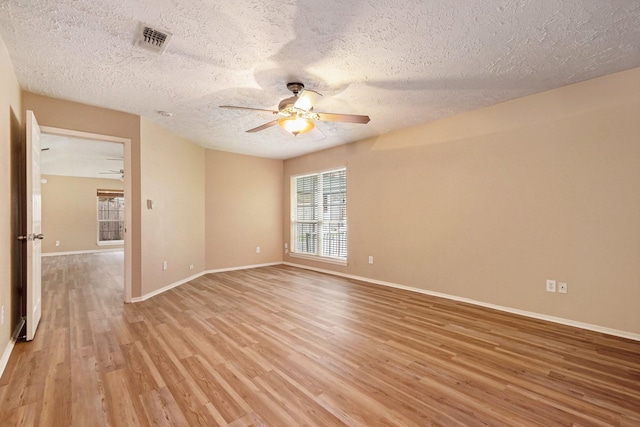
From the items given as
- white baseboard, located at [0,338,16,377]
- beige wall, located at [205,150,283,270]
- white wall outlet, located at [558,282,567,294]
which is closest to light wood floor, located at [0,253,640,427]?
white baseboard, located at [0,338,16,377]

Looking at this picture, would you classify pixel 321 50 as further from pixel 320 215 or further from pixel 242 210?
pixel 242 210

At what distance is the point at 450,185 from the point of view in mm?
3990

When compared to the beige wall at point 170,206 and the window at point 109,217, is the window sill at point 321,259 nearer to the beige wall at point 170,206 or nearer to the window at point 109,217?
the beige wall at point 170,206

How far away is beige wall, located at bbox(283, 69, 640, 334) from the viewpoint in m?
2.76

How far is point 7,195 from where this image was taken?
8.05 ft

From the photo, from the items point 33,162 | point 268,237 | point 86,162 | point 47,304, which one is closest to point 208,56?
point 33,162

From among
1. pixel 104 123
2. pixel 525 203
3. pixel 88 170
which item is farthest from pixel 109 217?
pixel 525 203

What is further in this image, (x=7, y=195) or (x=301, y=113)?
(x=301, y=113)

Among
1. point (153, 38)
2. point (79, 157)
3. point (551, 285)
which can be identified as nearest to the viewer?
point (153, 38)

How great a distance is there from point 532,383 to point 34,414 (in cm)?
313

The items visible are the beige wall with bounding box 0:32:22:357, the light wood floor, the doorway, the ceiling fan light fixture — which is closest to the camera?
the light wood floor

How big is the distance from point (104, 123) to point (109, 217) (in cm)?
767

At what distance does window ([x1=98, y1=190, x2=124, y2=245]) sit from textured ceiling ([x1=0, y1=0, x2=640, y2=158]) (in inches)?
303

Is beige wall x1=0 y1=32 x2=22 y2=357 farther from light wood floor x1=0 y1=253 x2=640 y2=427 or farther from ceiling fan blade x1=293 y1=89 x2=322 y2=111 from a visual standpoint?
ceiling fan blade x1=293 y1=89 x2=322 y2=111
